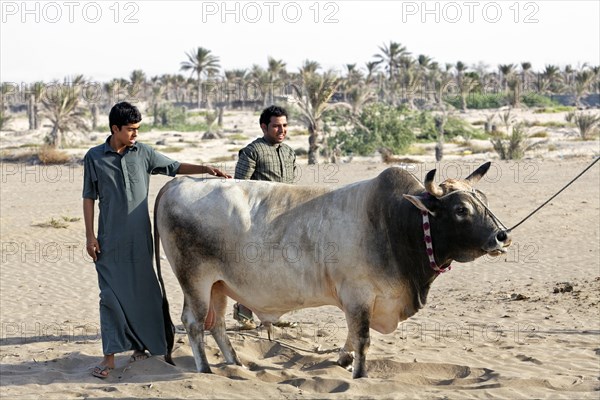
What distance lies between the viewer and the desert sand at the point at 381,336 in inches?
251

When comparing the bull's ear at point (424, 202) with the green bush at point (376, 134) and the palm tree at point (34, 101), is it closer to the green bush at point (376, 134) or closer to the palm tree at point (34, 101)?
the green bush at point (376, 134)

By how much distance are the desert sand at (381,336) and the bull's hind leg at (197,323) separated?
133 mm

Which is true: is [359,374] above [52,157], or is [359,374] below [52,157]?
below

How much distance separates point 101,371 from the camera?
6855 mm

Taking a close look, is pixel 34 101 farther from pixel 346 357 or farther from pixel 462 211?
Result: pixel 462 211

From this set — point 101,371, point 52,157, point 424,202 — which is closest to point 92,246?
point 101,371

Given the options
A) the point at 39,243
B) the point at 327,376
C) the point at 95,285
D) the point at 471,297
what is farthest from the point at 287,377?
the point at 39,243

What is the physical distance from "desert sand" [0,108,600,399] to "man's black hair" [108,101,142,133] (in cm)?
201

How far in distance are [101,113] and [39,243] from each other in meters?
66.2

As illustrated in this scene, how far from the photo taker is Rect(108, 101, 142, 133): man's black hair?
22.0 ft

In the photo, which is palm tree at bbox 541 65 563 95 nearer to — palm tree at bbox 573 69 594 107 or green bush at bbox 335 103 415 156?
palm tree at bbox 573 69 594 107

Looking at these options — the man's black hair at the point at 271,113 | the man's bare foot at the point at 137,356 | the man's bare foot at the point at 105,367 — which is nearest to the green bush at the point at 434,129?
the man's black hair at the point at 271,113

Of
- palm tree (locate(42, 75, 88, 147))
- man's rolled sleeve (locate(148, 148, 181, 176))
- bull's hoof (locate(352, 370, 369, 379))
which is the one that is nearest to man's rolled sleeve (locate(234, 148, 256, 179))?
man's rolled sleeve (locate(148, 148, 181, 176))

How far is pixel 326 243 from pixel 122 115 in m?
1.91
